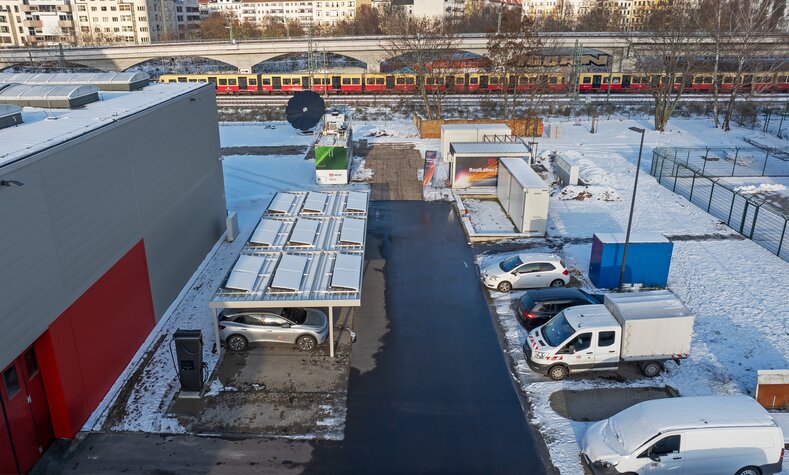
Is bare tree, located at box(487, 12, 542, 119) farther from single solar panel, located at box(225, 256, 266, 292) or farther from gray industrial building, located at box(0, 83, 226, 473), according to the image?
single solar panel, located at box(225, 256, 266, 292)

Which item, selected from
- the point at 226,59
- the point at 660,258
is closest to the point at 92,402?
the point at 660,258

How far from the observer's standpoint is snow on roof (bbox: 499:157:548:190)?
2109cm

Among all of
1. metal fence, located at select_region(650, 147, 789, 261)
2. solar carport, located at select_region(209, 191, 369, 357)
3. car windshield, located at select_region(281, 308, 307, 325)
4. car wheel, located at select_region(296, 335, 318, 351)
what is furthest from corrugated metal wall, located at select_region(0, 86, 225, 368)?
metal fence, located at select_region(650, 147, 789, 261)

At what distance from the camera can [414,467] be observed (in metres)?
10.2

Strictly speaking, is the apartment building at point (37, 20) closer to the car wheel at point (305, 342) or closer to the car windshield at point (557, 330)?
the car wheel at point (305, 342)

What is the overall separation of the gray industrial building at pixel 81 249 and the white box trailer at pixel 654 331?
11.5 meters

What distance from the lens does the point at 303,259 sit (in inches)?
588

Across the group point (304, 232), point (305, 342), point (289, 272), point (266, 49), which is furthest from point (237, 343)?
point (266, 49)

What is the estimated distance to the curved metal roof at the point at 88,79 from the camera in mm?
17797

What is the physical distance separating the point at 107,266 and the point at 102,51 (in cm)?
6134

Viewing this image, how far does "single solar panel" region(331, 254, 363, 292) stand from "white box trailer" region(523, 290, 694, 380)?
453 centimetres

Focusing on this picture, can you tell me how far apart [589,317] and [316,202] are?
992 cm

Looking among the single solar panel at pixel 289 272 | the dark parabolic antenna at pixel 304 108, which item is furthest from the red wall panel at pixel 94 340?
the dark parabolic antenna at pixel 304 108

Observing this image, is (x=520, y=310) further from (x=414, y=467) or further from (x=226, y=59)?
(x=226, y=59)
